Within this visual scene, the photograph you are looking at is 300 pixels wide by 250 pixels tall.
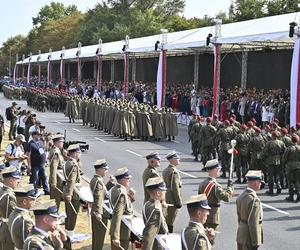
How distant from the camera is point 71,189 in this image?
10734mm

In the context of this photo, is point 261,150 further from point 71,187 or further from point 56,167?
point 71,187

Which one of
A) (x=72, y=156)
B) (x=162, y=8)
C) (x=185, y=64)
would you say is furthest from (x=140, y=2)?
(x=72, y=156)

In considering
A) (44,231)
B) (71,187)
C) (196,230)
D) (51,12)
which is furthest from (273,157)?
(51,12)

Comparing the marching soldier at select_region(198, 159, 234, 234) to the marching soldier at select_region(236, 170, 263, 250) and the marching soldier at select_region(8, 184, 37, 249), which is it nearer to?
the marching soldier at select_region(236, 170, 263, 250)

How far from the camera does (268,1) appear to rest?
58.6 metres

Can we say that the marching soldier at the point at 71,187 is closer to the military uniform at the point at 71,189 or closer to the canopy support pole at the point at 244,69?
the military uniform at the point at 71,189

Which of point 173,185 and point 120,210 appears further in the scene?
point 173,185

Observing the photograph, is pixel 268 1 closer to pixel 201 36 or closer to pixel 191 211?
pixel 201 36

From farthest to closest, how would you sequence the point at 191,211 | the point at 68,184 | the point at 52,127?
the point at 52,127 < the point at 68,184 < the point at 191,211

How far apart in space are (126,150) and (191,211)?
17.5 metres

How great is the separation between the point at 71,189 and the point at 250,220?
3463 mm

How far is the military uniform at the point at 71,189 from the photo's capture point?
10703mm

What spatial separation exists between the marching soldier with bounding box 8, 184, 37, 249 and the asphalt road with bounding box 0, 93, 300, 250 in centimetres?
481

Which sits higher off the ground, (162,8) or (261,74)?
(162,8)
